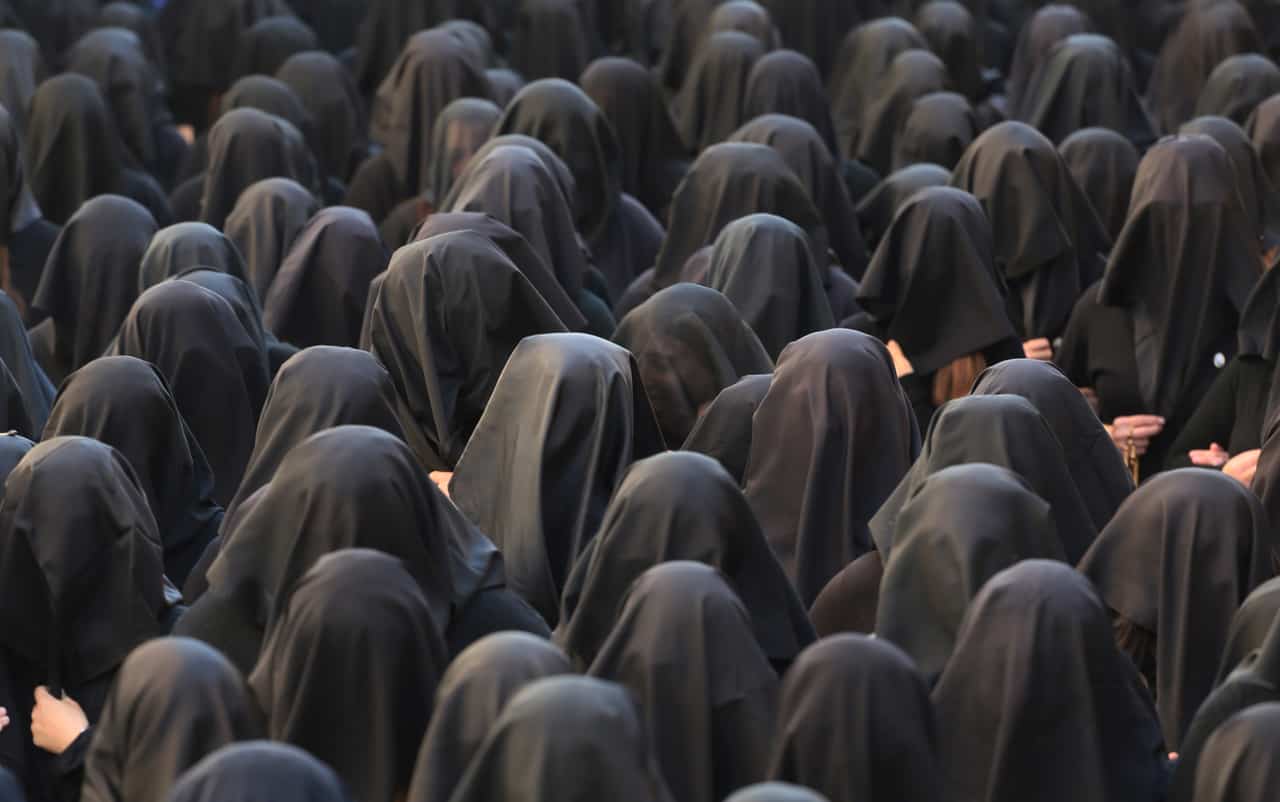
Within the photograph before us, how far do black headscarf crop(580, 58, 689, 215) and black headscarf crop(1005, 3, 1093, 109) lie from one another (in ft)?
5.73

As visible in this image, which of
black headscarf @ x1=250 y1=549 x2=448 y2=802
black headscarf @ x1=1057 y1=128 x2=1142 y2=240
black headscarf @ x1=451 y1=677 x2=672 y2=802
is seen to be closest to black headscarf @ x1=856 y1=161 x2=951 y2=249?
black headscarf @ x1=1057 y1=128 x2=1142 y2=240

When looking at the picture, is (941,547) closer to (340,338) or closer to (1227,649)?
(1227,649)

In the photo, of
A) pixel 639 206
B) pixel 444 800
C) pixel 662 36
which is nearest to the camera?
pixel 444 800

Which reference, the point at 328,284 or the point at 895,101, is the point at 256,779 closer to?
the point at 328,284

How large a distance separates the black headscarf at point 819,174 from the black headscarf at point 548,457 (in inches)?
116

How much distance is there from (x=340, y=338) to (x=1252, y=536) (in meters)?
3.36

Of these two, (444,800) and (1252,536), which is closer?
(444,800)

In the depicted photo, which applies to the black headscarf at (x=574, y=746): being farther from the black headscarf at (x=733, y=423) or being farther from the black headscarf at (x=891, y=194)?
the black headscarf at (x=891, y=194)

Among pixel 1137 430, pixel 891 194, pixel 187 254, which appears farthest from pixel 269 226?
pixel 1137 430

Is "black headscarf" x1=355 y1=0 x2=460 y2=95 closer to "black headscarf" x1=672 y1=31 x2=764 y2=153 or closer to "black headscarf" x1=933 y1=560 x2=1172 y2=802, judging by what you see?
"black headscarf" x1=672 y1=31 x2=764 y2=153

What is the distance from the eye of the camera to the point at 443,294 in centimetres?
693

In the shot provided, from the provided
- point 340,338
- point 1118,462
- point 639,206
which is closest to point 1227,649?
point 1118,462

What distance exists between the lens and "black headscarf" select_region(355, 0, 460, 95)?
39.1 ft

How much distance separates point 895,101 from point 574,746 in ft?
21.7
